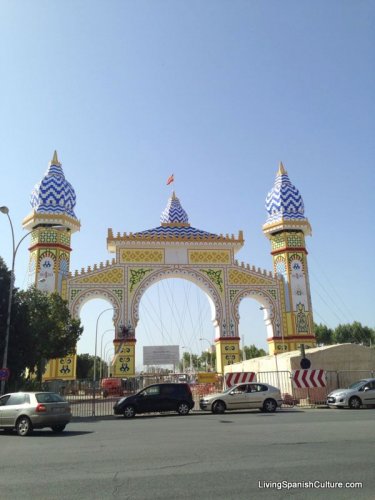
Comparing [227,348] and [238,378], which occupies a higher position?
[227,348]

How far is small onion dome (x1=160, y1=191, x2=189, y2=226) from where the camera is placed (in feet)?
166

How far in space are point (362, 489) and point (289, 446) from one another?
338 centimetres

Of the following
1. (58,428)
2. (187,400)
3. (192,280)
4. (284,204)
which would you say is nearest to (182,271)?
(192,280)

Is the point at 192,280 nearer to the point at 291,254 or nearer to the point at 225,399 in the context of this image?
the point at 291,254

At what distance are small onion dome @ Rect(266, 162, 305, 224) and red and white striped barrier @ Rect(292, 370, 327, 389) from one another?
71.5 feet

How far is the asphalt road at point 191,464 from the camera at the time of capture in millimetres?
5918

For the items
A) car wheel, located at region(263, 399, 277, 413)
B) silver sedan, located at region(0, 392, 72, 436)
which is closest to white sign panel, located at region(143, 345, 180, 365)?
car wheel, located at region(263, 399, 277, 413)

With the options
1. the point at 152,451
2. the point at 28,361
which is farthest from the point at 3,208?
the point at 152,451

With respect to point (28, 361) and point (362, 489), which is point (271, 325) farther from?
point (362, 489)

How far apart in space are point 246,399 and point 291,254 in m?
23.3

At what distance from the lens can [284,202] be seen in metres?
42.4

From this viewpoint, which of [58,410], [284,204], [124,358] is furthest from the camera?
[284,204]

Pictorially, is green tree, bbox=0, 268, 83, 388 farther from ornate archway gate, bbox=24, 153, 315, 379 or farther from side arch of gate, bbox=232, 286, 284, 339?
side arch of gate, bbox=232, 286, 284, 339

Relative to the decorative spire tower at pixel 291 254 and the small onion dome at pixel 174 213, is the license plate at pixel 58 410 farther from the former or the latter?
the small onion dome at pixel 174 213
